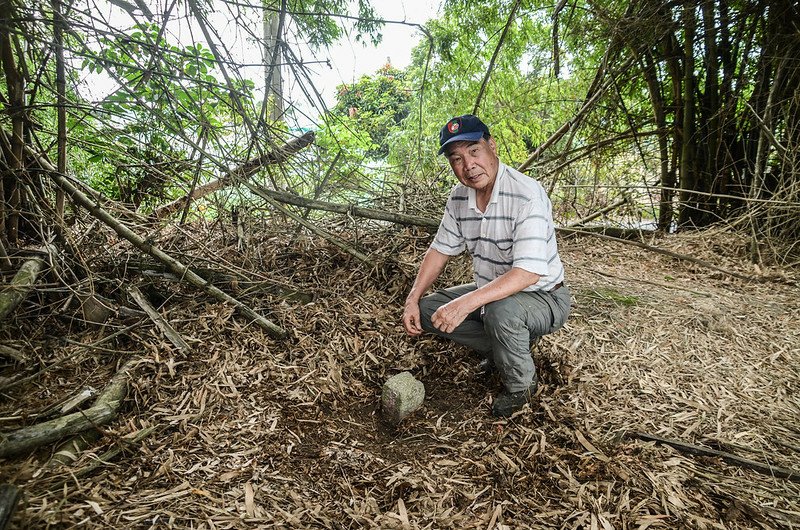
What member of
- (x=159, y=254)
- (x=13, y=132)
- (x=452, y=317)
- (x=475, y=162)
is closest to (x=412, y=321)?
(x=452, y=317)

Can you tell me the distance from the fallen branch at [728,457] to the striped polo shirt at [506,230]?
880mm

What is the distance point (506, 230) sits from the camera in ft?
7.79

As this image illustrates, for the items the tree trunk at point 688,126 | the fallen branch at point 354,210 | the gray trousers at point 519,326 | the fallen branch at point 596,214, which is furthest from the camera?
the fallen branch at point 596,214

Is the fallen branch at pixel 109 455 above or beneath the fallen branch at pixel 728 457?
above

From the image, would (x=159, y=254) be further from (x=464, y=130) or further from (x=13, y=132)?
(x=464, y=130)

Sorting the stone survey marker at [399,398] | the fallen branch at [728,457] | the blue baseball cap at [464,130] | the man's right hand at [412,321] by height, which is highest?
the blue baseball cap at [464,130]

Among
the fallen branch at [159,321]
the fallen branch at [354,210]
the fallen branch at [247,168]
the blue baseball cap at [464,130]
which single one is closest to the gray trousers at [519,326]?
the blue baseball cap at [464,130]

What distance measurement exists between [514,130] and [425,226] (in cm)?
435

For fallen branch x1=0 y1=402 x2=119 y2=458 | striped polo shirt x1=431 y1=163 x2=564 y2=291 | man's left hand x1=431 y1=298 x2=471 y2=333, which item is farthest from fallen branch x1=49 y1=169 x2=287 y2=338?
striped polo shirt x1=431 y1=163 x2=564 y2=291

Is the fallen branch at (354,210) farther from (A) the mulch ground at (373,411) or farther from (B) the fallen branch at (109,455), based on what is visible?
(B) the fallen branch at (109,455)

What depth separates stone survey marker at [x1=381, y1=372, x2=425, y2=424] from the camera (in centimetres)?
228

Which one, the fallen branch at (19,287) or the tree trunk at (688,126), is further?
the tree trunk at (688,126)

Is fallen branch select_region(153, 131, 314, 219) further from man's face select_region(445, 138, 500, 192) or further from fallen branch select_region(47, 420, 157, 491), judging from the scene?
fallen branch select_region(47, 420, 157, 491)

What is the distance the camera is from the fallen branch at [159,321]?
2.37 metres
